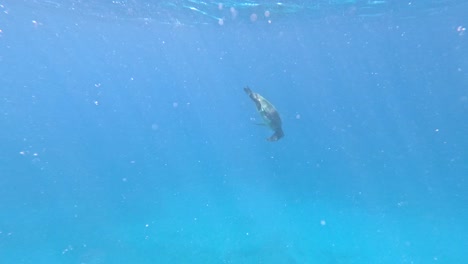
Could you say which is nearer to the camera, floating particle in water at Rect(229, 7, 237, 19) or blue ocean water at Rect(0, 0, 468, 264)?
blue ocean water at Rect(0, 0, 468, 264)

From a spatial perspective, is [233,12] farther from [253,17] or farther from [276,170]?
[276,170]

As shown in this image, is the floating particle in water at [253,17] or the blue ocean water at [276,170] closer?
the blue ocean water at [276,170]

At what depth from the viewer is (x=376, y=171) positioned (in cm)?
2997

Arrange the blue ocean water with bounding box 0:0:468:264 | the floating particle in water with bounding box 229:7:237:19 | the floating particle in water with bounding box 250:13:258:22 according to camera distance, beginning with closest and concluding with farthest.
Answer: the blue ocean water with bounding box 0:0:468:264 → the floating particle in water with bounding box 229:7:237:19 → the floating particle in water with bounding box 250:13:258:22

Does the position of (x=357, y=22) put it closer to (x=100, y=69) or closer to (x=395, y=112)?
(x=395, y=112)

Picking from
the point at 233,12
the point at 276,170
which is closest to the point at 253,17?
the point at 233,12

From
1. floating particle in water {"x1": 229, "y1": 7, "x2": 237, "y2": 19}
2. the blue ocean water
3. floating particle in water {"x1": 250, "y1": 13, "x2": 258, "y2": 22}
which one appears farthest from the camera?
floating particle in water {"x1": 250, "y1": 13, "x2": 258, "y2": 22}

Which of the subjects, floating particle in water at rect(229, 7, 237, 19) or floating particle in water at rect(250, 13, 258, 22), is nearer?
floating particle in water at rect(229, 7, 237, 19)

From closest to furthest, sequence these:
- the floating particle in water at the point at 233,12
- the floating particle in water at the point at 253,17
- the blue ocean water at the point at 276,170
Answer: the blue ocean water at the point at 276,170 → the floating particle in water at the point at 233,12 → the floating particle in water at the point at 253,17

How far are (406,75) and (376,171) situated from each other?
28776 millimetres

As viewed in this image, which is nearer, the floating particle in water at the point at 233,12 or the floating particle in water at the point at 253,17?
the floating particle in water at the point at 233,12

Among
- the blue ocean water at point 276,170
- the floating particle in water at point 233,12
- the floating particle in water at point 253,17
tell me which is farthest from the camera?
the floating particle in water at point 253,17

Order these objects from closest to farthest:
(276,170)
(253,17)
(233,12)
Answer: (233,12)
(253,17)
(276,170)

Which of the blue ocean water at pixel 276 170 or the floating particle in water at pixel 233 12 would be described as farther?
the floating particle in water at pixel 233 12
